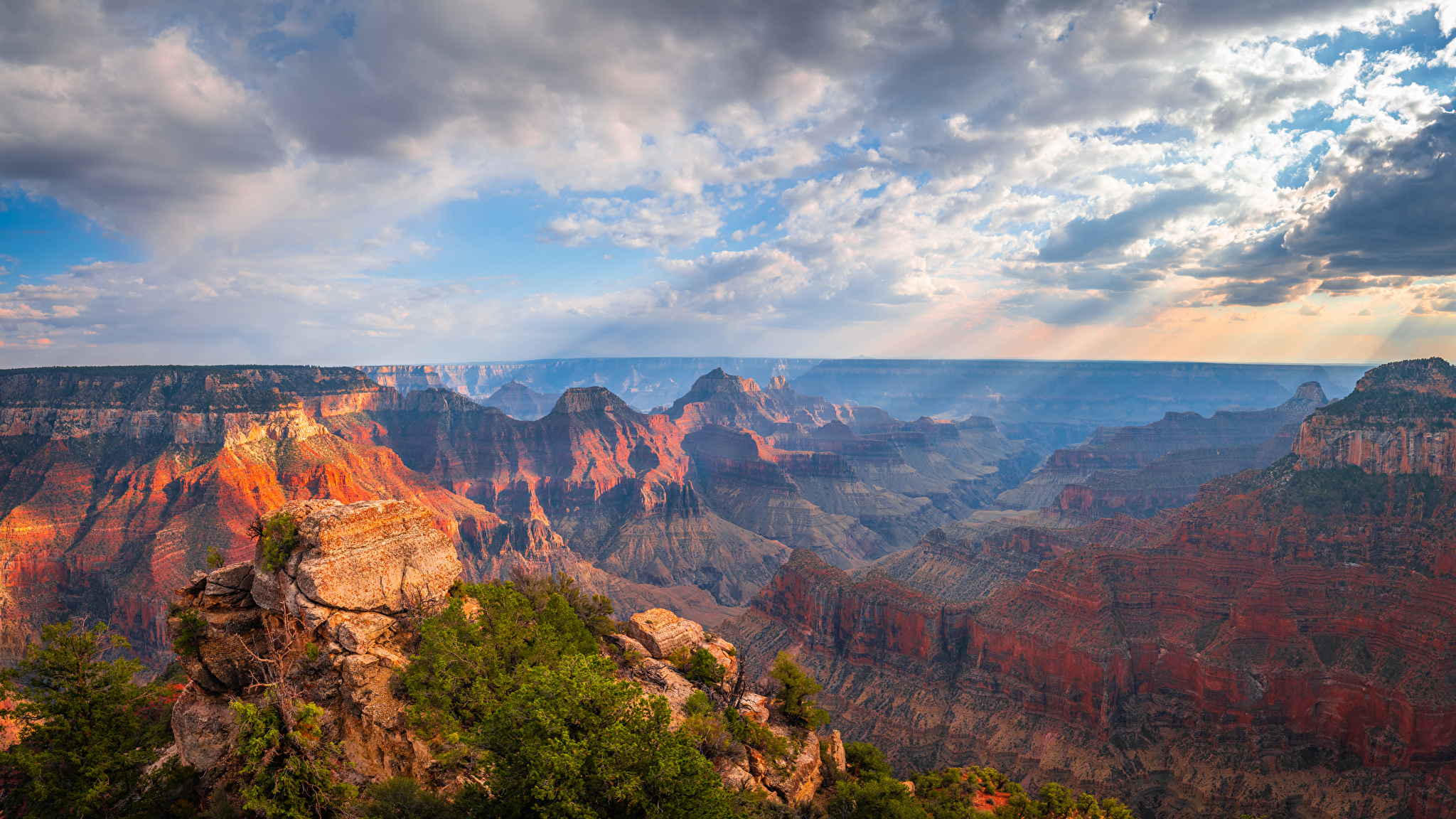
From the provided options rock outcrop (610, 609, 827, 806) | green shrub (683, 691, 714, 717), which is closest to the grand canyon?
rock outcrop (610, 609, 827, 806)

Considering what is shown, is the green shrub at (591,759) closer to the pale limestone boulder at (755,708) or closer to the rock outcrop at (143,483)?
the pale limestone boulder at (755,708)

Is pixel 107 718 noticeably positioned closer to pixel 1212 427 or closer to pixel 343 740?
pixel 343 740

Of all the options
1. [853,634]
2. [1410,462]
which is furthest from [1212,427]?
[853,634]

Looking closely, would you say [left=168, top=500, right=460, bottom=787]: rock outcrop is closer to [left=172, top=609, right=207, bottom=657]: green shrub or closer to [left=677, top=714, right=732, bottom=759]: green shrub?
[left=172, top=609, right=207, bottom=657]: green shrub

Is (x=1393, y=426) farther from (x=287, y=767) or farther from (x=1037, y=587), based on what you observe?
(x=287, y=767)

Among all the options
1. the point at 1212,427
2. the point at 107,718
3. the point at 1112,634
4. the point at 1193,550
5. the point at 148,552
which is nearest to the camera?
the point at 107,718

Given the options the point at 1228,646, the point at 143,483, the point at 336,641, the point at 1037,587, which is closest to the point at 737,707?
the point at 336,641

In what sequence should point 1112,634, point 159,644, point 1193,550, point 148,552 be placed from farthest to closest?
point 148,552, point 159,644, point 1193,550, point 1112,634
